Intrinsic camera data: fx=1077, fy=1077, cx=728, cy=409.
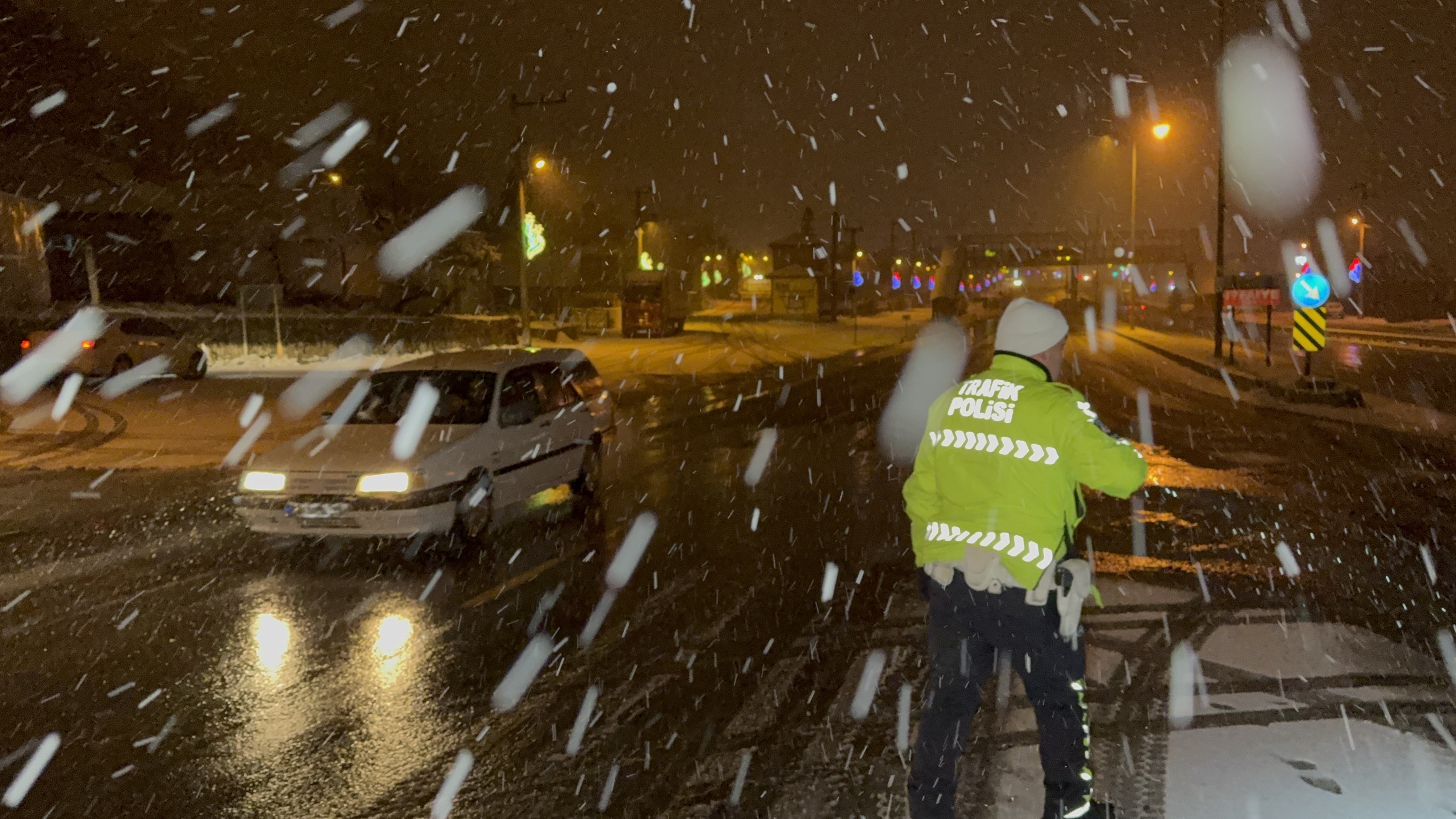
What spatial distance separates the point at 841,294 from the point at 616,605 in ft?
200

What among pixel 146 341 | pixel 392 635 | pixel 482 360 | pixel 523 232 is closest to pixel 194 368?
pixel 146 341

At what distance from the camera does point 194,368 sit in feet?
78.6

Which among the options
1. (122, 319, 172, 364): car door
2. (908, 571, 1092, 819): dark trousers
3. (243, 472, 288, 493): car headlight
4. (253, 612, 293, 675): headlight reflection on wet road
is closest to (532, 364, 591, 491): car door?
(243, 472, 288, 493): car headlight

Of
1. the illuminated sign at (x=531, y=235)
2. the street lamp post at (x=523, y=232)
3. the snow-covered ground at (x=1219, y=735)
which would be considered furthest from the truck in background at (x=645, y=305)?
the snow-covered ground at (x=1219, y=735)

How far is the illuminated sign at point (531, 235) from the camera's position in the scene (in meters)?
26.9

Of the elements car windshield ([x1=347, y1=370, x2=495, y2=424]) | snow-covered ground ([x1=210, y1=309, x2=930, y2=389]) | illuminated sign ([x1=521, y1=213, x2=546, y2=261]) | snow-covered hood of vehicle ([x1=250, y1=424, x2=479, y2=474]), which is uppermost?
illuminated sign ([x1=521, y1=213, x2=546, y2=261])

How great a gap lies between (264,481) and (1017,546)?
6889mm

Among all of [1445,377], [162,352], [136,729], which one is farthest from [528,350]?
[1445,377]

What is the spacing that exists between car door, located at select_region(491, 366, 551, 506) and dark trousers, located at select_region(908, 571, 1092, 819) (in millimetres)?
6146

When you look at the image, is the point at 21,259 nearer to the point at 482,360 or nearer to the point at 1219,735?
the point at 482,360

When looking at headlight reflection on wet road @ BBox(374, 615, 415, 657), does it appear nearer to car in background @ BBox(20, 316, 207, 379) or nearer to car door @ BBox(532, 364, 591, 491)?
car door @ BBox(532, 364, 591, 491)

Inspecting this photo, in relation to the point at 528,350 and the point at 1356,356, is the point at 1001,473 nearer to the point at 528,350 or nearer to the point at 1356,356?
the point at 528,350

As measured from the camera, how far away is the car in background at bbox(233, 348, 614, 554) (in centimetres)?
834

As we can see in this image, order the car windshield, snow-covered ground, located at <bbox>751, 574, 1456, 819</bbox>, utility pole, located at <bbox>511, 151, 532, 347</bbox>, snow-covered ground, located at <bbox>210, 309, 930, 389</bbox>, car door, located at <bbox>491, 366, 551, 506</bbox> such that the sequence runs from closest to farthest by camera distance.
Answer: snow-covered ground, located at <bbox>751, 574, 1456, 819</bbox> → car door, located at <bbox>491, 366, 551, 506</bbox> → the car windshield → utility pole, located at <bbox>511, 151, 532, 347</bbox> → snow-covered ground, located at <bbox>210, 309, 930, 389</bbox>
